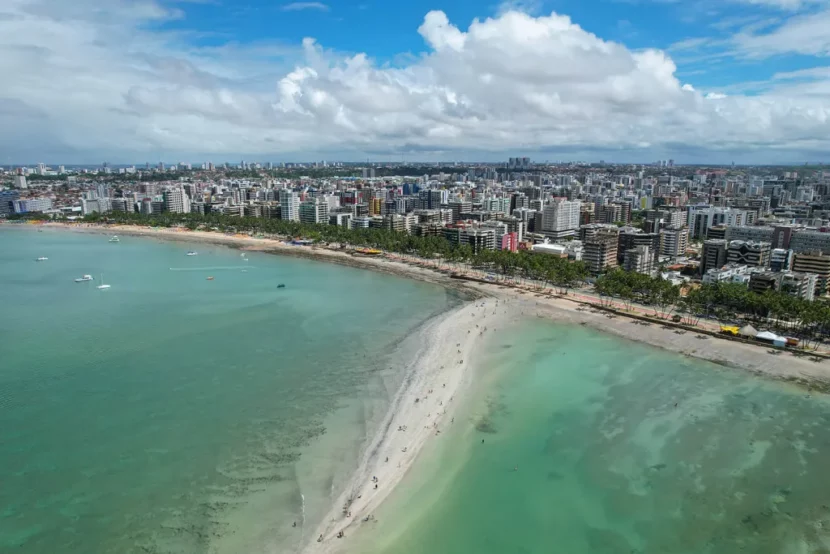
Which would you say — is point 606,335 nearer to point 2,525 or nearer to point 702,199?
point 2,525

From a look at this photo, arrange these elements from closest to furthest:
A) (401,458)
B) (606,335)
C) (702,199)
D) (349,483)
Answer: (349,483) < (401,458) < (606,335) < (702,199)

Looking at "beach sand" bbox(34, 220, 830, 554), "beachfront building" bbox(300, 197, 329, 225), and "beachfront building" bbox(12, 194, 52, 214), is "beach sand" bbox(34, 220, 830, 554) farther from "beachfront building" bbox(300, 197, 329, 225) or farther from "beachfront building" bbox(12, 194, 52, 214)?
"beachfront building" bbox(12, 194, 52, 214)

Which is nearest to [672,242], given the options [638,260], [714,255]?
[714,255]

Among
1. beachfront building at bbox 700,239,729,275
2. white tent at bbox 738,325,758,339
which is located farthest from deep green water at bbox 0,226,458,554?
beachfront building at bbox 700,239,729,275

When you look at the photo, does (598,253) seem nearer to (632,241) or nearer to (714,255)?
(632,241)

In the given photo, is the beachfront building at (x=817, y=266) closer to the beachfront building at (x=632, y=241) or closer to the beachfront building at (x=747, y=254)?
the beachfront building at (x=747, y=254)

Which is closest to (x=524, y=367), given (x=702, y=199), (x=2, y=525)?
(x=2, y=525)
